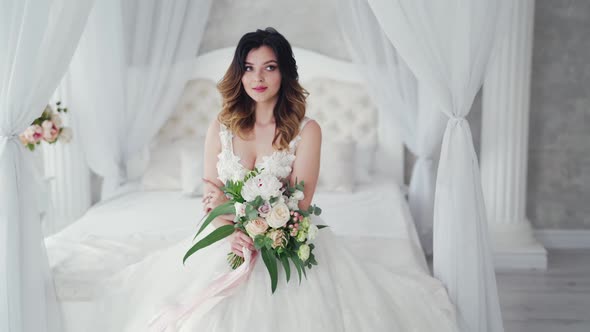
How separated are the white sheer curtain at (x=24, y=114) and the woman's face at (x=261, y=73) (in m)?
0.63

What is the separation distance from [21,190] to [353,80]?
2.51m

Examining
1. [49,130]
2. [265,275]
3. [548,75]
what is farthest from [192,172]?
[548,75]

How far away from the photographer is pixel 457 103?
87.6 inches

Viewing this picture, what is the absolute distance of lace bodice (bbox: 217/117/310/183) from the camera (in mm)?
2100

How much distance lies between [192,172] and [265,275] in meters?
1.93

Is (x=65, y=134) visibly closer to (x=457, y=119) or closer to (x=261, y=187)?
(x=261, y=187)

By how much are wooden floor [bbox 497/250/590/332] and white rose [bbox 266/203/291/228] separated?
1.76 metres

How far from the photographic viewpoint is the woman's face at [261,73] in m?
2.11

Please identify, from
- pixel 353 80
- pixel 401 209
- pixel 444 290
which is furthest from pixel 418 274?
pixel 353 80

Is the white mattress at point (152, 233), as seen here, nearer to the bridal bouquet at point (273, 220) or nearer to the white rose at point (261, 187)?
the bridal bouquet at point (273, 220)

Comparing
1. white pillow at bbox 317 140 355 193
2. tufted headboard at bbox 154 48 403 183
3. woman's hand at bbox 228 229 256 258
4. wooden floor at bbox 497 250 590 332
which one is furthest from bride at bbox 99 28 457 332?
tufted headboard at bbox 154 48 403 183

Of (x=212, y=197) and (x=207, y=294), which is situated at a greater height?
(x=212, y=197)

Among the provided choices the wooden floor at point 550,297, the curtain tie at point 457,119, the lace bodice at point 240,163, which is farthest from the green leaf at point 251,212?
the wooden floor at point 550,297

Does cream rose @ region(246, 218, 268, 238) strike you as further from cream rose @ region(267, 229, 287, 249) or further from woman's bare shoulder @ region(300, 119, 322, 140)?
woman's bare shoulder @ region(300, 119, 322, 140)
